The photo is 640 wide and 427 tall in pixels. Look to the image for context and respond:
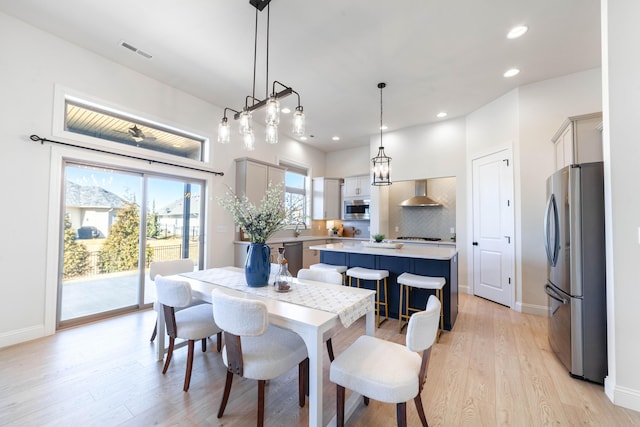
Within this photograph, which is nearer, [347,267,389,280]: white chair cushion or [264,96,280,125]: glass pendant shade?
[264,96,280,125]: glass pendant shade

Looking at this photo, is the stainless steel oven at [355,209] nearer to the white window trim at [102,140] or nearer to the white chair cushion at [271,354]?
the white window trim at [102,140]

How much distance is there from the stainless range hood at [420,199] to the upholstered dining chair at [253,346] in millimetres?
4554

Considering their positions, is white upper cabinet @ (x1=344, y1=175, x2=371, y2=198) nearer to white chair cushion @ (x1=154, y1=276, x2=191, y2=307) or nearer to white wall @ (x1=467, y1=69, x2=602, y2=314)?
white wall @ (x1=467, y1=69, x2=602, y2=314)

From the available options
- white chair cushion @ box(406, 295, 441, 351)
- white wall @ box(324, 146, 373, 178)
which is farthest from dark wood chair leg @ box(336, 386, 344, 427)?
white wall @ box(324, 146, 373, 178)

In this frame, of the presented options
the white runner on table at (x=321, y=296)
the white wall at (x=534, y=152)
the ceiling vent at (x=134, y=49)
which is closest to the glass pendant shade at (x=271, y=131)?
Result: the white runner on table at (x=321, y=296)

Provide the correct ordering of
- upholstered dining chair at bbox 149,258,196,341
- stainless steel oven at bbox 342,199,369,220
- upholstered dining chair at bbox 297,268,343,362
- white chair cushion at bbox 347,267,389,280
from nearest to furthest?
1. upholstered dining chair at bbox 297,268,343,362
2. upholstered dining chair at bbox 149,258,196,341
3. white chair cushion at bbox 347,267,389,280
4. stainless steel oven at bbox 342,199,369,220

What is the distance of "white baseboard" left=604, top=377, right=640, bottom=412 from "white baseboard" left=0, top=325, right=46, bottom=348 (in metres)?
5.31

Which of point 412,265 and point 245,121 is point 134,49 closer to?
point 245,121

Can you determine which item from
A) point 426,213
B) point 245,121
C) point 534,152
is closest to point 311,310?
point 245,121

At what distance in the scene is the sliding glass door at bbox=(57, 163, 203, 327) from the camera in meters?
3.15

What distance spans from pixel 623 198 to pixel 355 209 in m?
4.98

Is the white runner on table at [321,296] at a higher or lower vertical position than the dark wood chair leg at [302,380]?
higher

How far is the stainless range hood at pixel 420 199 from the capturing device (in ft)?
18.1

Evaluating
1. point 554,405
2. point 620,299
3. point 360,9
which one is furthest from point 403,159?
point 554,405
